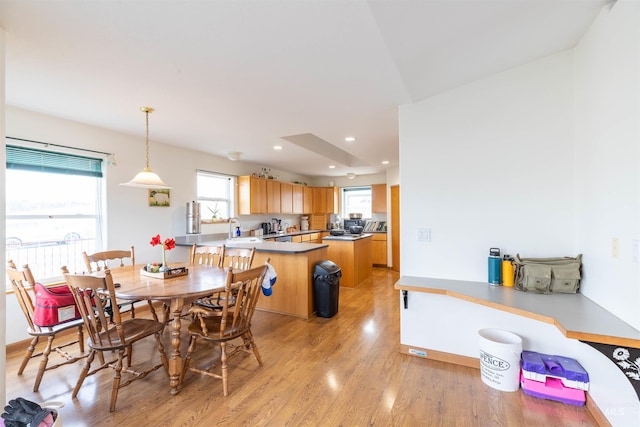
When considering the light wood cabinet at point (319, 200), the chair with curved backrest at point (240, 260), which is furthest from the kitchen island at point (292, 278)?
the light wood cabinet at point (319, 200)

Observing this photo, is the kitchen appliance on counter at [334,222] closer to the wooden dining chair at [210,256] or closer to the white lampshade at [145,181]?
the wooden dining chair at [210,256]

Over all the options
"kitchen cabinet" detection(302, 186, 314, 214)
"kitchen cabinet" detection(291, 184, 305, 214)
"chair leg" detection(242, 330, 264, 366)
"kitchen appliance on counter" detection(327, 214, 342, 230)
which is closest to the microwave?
"kitchen appliance on counter" detection(327, 214, 342, 230)

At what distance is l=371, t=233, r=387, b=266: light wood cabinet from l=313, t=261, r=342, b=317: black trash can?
3.28 metres

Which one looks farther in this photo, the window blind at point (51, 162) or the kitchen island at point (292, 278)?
the kitchen island at point (292, 278)

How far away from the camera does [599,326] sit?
1464 millimetres

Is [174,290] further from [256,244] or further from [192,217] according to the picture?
[192,217]

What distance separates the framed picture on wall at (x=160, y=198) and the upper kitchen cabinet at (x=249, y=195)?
1.47 m

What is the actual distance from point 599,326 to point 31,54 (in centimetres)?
378

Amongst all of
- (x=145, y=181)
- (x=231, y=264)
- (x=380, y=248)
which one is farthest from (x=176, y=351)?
(x=380, y=248)

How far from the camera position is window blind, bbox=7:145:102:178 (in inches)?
111

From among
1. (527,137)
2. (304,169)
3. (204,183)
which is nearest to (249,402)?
(527,137)

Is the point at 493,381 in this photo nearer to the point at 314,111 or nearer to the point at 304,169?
the point at 314,111

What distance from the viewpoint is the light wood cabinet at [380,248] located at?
22.3 ft

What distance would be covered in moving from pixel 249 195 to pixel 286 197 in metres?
1.26
